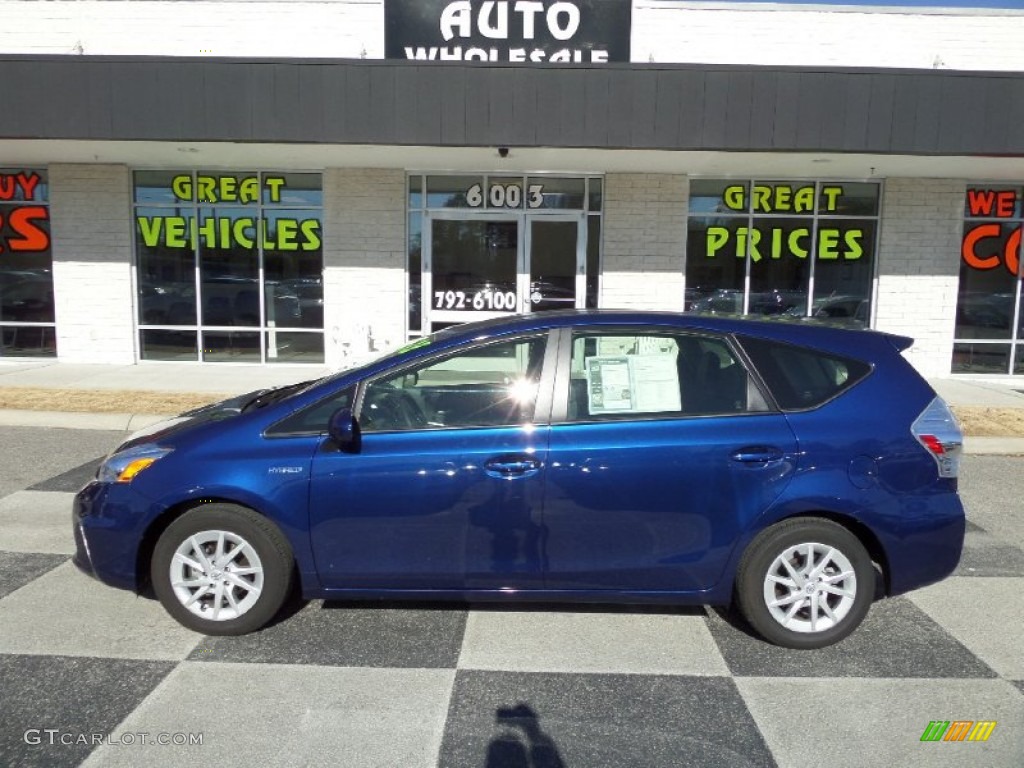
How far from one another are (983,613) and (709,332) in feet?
7.18

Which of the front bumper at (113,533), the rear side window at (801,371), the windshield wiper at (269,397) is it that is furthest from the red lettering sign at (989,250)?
the front bumper at (113,533)

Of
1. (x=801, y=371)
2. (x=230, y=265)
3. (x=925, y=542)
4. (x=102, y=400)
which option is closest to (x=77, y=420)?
(x=102, y=400)

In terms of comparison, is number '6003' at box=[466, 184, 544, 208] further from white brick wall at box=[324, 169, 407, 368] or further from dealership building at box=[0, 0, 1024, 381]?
white brick wall at box=[324, 169, 407, 368]

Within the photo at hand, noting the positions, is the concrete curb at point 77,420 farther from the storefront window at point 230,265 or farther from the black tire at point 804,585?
the black tire at point 804,585

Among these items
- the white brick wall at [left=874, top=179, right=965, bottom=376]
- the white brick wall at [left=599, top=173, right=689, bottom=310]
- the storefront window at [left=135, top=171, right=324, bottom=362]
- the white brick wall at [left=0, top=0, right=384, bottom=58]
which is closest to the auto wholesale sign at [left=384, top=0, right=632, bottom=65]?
the white brick wall at [left=0, top=0, right=384, bottom=58]

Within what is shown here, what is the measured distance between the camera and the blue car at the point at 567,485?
3635 mm

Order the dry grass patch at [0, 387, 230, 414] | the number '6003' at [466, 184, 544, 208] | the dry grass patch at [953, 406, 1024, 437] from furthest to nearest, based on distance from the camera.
Result: the number '6003' at [466, 184, 544, 208] < the dry grass patch at [0, 387, 230, 414] < the dry grass patch at [953, 406, 1024, 437]

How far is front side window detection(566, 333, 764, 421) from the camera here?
376 cm

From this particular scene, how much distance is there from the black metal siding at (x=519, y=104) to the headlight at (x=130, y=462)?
6.23 meters

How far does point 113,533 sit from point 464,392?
→ 1.78 m

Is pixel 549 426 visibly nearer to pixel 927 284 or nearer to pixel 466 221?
pixel 466 221

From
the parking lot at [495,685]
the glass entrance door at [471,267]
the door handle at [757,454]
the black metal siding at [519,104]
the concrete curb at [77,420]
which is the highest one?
the black metal siding at [519,104]

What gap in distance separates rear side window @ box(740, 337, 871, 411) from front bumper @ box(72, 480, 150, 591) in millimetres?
2986

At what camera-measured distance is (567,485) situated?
362cm
